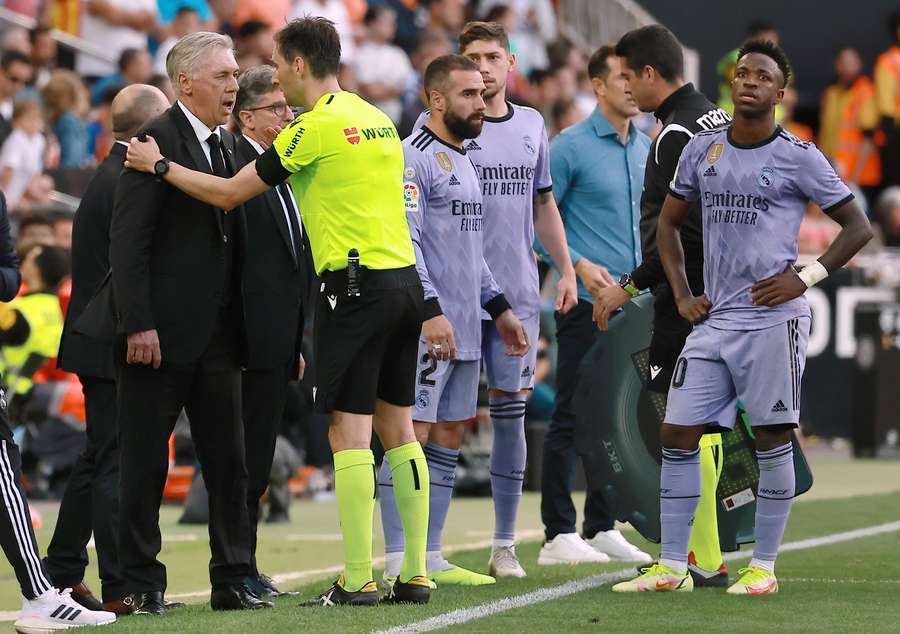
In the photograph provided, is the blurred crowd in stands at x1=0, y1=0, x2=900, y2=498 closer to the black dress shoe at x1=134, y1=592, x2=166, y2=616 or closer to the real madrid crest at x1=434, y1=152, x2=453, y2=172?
the real madrid crest at x1=434, y1=152, x2=453, y2=172

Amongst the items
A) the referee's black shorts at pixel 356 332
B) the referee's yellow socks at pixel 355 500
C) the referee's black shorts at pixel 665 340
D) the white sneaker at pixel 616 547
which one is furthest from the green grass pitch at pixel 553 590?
the referee's black shorts at pixel 665 340

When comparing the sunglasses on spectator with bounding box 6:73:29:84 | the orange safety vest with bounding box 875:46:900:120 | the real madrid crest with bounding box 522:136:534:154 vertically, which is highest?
the orange safety vest with bounding box 875:46:900:120

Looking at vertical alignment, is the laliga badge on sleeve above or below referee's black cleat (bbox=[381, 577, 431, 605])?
above

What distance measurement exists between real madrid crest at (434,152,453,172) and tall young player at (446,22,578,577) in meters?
0.51

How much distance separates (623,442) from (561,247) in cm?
98

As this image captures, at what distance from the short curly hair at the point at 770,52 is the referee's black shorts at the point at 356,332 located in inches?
67.9

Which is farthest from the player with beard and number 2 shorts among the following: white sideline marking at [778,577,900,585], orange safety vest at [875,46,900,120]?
orange safety vest at [875,46,900,120]

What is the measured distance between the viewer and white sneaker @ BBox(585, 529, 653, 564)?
29.4 ft

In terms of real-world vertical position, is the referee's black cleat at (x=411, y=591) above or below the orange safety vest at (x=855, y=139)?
below

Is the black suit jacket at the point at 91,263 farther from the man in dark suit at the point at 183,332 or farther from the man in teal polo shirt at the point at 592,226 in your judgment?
the man in teal polo shirt at the point at 592,226

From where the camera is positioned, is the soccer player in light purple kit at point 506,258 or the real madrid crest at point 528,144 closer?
the soccer player in light purple kit at point 506,258

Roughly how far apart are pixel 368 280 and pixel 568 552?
2647 millimetres

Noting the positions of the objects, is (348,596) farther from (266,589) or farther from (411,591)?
(266,589)

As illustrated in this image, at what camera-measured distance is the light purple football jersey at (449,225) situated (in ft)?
24.9
